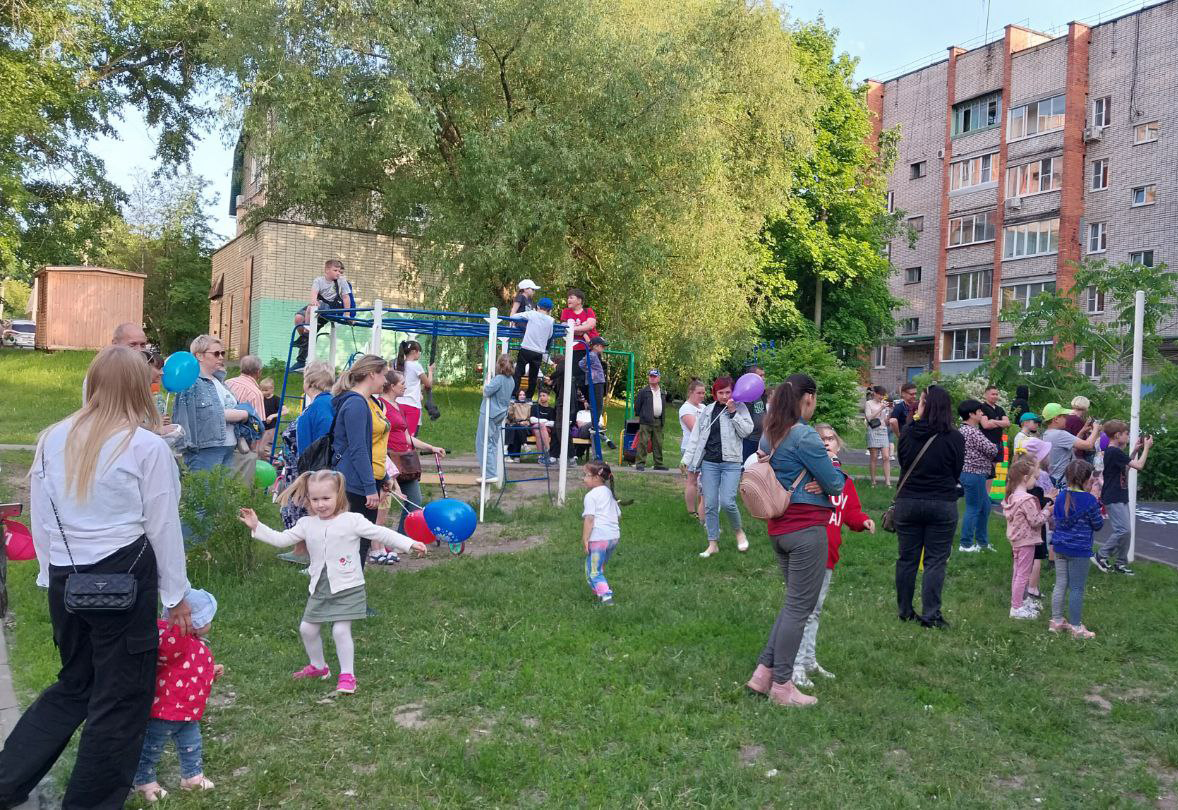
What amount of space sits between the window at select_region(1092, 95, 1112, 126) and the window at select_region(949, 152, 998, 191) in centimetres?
467

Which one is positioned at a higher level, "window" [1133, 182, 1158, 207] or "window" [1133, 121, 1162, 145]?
"window" [1133, 121, 1162, 145]

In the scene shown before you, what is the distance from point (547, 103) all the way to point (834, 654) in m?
17.5

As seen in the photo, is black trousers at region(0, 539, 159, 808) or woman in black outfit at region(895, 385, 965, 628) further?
woman in black outfit at region(895, 385, 965, 628)

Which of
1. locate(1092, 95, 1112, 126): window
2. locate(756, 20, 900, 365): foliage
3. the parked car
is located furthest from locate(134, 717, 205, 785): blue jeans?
locate(1092, 95, 1112, 126): window

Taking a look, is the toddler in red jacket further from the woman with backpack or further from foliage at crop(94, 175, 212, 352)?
foliage at crop(94, 175, 212, 352)

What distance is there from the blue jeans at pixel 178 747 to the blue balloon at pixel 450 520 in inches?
135

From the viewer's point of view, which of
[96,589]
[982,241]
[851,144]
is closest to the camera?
[96,589]

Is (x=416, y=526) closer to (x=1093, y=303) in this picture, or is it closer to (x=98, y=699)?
(x=98, y=699)

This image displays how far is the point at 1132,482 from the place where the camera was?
10.2m

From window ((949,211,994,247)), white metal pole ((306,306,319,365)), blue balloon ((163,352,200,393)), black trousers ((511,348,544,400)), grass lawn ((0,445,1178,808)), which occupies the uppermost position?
window ((949,211,994,247))

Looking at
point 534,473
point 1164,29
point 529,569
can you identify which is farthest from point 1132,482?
point 1164,29

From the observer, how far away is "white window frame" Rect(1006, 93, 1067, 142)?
4228cm

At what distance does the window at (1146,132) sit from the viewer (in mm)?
39125

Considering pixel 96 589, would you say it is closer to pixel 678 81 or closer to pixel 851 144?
pixel 678 81
